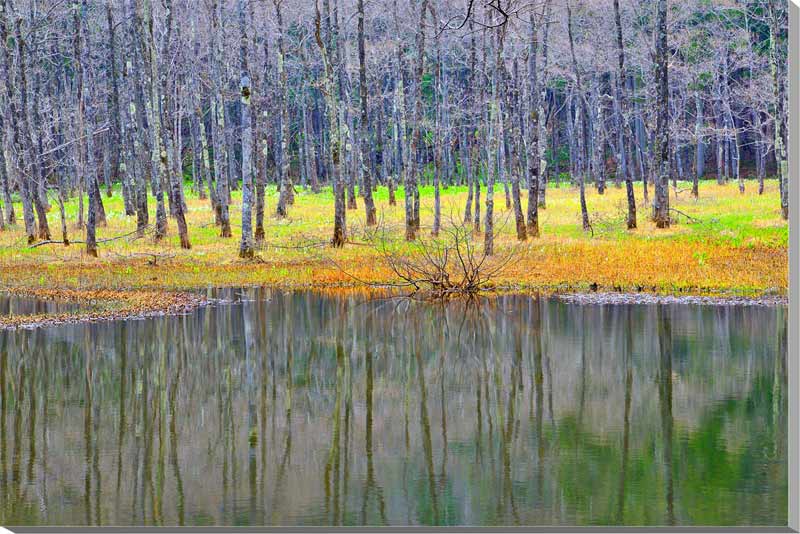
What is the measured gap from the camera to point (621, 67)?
3353 cm

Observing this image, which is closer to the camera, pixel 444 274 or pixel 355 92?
pixel 444 274

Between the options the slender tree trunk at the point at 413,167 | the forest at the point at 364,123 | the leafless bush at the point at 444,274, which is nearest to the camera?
the leafless bush at the point at 444,274

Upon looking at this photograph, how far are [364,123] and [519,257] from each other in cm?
1037

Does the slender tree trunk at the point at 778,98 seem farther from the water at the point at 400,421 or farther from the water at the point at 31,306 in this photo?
the water at the point at 31,306

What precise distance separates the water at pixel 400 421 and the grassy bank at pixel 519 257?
4935mm

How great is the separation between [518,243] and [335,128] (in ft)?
21.2

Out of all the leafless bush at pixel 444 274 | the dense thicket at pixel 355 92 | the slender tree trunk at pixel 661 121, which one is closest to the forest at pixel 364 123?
the slender tree trunk at pixel 661 121

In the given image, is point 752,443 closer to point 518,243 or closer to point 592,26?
point 518,243

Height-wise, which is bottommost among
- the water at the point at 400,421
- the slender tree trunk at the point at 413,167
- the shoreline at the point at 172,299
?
the water at the point at 400,421

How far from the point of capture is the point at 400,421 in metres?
10.8

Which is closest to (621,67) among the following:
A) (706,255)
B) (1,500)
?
(706,255)

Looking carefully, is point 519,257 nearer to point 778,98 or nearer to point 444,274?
point 444,274

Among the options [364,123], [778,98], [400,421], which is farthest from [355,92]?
[400,421]

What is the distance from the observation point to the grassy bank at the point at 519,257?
22.8 m
